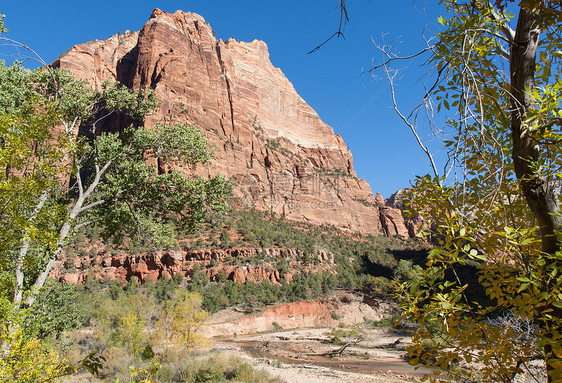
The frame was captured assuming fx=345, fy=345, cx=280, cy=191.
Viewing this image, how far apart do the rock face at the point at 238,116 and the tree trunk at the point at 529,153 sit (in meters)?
59.5

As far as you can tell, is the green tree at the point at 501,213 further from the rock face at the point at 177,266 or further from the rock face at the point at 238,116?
the rock face at the point at 238,116

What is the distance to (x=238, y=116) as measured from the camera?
3135 inches

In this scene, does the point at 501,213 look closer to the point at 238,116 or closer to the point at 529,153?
the point at 529,153

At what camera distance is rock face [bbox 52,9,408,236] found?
227 ft

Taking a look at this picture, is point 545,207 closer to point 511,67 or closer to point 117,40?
point 511,67

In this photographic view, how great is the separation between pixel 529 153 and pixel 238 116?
80.2m

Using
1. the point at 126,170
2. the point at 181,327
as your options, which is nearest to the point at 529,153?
the point at 126,170

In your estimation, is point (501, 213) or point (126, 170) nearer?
point (501, 213)

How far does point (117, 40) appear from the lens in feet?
290

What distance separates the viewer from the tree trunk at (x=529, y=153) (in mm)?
1888

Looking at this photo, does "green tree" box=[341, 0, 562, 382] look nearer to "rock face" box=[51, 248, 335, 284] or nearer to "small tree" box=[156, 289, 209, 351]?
"small tree" box=[156, 289, 209, 351]

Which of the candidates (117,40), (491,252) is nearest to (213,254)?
(491,252)

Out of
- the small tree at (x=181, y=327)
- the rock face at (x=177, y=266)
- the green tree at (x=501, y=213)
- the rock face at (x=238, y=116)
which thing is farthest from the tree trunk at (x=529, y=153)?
the rock face at (x=238, y=116)

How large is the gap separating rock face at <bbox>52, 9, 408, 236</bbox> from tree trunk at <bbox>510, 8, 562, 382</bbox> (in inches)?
2344
